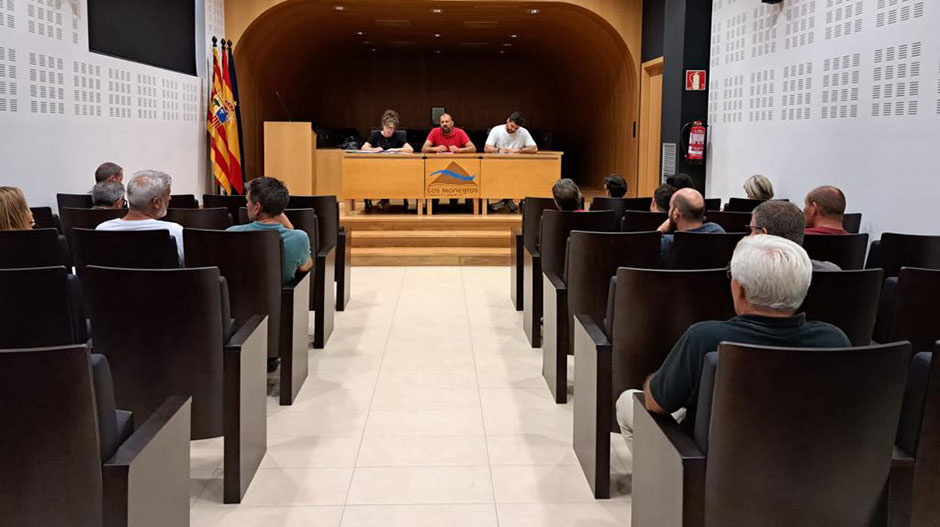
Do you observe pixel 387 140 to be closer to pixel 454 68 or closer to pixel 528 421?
pixel 528 421

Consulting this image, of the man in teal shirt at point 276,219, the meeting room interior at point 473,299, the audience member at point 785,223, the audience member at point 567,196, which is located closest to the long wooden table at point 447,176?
the meeting room interior at point 473,299

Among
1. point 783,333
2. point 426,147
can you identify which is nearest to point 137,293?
point 783,333

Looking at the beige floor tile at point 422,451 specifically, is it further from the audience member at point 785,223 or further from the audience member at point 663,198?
the audience member at point 663,198

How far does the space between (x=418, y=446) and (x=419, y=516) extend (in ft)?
2.39

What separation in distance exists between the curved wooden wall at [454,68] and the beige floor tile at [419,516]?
30.9ft

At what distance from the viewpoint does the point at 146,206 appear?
4.29 meters

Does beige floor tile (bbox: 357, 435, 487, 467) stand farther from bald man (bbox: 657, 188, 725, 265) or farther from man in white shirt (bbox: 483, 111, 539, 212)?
man in white shirt (bbox: 483, 111, 539, 212)

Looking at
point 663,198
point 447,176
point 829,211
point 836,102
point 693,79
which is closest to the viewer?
point 829,211

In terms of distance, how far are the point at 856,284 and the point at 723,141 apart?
636 cm

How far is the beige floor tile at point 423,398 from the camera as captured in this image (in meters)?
4.48

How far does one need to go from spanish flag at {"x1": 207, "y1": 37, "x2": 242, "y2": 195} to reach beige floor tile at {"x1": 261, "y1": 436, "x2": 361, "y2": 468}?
696cm

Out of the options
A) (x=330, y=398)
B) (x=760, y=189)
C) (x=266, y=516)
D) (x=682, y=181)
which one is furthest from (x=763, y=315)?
(x=760, y=189)

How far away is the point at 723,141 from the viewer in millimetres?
9117

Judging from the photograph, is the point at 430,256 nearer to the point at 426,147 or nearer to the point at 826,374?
the point at 426,147
